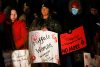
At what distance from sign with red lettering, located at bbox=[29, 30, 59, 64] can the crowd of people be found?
60 mm

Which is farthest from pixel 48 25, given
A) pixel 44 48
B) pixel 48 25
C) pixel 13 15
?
pixel 13 15

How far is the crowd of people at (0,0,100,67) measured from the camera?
4.97 m

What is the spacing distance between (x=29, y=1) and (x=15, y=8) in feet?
0.72

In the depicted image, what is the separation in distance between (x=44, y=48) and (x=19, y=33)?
39 cm

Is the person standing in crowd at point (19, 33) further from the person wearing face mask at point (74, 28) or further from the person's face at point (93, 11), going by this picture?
the person's face at point (93, 11)

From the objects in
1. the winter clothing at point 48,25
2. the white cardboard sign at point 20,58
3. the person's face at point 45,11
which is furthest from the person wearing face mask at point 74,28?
the white cardboard sign at point 20,58

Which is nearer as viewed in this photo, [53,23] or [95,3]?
[53,23]

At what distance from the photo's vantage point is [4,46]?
16.6 ft

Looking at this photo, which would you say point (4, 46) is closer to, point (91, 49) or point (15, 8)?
point (15, 8)

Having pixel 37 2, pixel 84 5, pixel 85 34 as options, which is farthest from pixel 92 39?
pixel 37 2

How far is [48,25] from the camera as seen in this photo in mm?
4957

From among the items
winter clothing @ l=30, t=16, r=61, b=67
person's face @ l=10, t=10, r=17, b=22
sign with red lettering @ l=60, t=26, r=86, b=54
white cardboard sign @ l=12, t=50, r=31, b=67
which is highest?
person's face @ l=10, t=10, r=17, b=22

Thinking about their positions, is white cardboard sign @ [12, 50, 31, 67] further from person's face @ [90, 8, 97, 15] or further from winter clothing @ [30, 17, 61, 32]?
person's face @ [90, 8, 97, 15]

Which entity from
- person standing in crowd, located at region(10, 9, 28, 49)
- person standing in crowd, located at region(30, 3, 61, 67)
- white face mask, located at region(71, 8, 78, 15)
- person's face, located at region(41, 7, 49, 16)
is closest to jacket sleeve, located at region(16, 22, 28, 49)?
person standing in crowd, located at region(10, 9, 28, 49)
